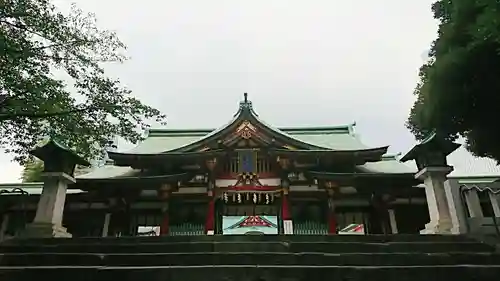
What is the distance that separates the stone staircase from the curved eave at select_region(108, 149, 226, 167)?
6.19m

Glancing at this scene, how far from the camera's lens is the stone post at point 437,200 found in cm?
812

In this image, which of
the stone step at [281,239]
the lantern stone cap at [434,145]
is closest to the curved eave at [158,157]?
the stone step at [281,239]

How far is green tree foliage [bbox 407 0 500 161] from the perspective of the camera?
938 centimetres

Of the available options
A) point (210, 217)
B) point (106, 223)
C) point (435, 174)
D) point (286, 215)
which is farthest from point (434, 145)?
point (106, 223)

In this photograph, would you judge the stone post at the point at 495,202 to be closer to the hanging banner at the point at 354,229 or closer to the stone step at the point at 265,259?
the stone step at the point at 265,259

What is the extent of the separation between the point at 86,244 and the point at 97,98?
5622 mm

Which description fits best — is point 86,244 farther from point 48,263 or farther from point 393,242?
point 393,242

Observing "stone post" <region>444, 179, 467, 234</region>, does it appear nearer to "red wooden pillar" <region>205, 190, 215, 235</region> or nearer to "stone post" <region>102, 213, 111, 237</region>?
"red wooden pillar" <region>205, 190, 215, 235</region>

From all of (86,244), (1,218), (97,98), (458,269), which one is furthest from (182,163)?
(458,269)

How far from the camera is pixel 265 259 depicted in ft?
18.9

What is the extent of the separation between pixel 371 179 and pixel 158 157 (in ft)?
22.8

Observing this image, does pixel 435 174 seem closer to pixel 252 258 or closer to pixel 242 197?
pixel 252 258

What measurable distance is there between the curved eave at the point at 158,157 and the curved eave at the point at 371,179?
11.3 feet

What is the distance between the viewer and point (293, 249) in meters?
6.35
